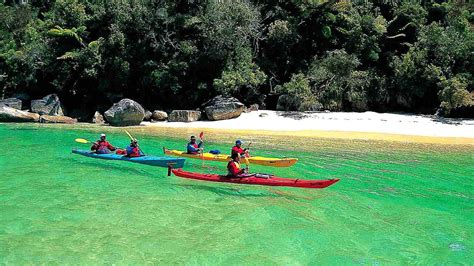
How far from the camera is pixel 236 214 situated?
10102mm

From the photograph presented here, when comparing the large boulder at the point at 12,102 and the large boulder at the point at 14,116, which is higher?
the large boulder at the point at 12,102

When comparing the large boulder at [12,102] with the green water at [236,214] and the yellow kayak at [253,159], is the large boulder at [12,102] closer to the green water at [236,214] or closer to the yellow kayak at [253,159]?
the green water at [236,214]

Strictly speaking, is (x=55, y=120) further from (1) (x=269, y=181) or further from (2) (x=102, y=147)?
(1) (x=269, y=181)

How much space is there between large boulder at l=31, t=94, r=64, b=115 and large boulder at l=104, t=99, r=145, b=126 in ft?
21.6

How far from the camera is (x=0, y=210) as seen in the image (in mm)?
10195

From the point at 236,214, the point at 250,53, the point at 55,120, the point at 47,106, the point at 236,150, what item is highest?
the point at 250,53

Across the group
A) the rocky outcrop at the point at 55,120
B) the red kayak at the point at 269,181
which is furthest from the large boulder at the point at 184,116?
the red kayak at the point at 269,181

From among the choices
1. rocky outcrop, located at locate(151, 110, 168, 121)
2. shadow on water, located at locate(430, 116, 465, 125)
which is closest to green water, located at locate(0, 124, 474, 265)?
shadow on water, located at locate(430, 116, 465, 125)

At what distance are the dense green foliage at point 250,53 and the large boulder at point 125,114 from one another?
3.53 m

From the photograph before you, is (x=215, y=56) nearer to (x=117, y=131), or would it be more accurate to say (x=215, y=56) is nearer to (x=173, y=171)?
(x=117, y=131)

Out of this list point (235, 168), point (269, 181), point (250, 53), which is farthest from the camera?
point (250, 53)

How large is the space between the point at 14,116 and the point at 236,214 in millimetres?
28097

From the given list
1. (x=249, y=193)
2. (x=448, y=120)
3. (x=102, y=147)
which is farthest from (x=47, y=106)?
(x=448, y=120)

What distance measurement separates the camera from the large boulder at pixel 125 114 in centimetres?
2950
